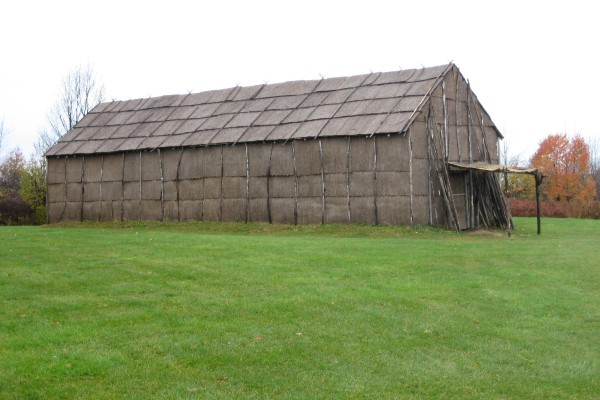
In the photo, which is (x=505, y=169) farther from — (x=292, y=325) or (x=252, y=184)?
(x=292, y=325)

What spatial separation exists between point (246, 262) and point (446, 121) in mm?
20230

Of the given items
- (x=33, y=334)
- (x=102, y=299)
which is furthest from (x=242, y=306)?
(x=33, y=334)

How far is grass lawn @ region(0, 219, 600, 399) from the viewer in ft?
31.0

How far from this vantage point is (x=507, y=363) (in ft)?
35.1

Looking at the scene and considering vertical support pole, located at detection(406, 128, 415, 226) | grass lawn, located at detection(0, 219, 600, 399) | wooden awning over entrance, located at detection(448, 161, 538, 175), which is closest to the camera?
grass lawn, located at detection(0, 219, 600, 399)

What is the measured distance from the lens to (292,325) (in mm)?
12234

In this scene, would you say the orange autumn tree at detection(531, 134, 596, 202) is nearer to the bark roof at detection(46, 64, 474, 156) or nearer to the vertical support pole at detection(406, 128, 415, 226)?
the bark roof at detection(46, 64, 474, 156)

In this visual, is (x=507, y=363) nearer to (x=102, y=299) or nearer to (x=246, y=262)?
(x=102, y=299)

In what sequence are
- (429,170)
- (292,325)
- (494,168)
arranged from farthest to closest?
(429,170)
(494,168)
(292,325)

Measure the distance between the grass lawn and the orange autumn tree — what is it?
5831 cm

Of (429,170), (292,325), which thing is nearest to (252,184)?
(429,170)

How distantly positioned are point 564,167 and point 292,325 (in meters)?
76.3

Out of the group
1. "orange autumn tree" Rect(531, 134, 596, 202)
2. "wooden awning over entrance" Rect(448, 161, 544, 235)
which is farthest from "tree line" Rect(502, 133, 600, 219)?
"wooden awning over entrance" Rect(448, 161, 544, 235)

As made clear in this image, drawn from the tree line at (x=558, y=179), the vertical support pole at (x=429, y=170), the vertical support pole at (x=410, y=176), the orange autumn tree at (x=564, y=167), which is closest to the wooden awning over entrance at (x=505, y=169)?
the vertical support pole at (x=429, y=170)
